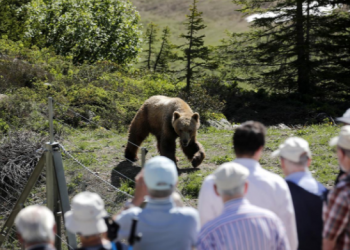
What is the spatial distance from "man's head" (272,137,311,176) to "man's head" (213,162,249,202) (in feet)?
2.20

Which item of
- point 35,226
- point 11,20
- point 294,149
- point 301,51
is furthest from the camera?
point 11,20

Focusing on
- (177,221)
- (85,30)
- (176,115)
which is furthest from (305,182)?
(85,30)

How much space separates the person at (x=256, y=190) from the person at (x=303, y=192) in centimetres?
19

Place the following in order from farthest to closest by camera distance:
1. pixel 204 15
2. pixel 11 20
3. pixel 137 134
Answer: pixel 204 15 → pixel 11 20 → pixel 137 134

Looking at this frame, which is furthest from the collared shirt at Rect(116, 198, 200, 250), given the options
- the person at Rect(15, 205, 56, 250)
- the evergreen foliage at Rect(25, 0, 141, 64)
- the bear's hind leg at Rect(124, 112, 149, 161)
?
the evergreen foliage at Rect(25, 0, 141, 64)

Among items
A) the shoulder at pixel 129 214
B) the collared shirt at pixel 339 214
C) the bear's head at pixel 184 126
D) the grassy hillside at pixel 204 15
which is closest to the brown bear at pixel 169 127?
the bear's head at pixel 184 126

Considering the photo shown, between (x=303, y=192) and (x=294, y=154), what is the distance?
1.01 ft

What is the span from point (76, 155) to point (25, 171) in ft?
4.53

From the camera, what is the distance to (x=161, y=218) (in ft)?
9.18

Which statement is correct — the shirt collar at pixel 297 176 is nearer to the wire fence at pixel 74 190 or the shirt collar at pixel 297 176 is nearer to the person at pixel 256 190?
the person at pixel 256 190

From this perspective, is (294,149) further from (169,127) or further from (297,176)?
(169,127)

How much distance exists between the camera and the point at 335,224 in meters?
2.77

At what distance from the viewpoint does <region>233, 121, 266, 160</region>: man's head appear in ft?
10.7

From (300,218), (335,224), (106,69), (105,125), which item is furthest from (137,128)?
(106,69)
